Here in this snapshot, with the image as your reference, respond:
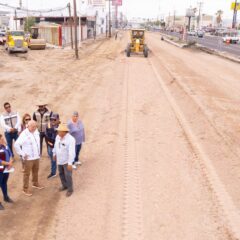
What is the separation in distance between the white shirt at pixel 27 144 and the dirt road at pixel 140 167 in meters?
1.03

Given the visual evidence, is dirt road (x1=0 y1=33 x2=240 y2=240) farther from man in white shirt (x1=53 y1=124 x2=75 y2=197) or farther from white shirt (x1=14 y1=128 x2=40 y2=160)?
white shirt (x1=14 y1=128 x2=40 y2=160)

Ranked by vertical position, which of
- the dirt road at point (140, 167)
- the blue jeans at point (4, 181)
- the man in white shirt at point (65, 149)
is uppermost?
the man in white shirt at point (65, 149)

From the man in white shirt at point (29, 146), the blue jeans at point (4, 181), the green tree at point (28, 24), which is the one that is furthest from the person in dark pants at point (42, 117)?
the green tree at point (28, 24)

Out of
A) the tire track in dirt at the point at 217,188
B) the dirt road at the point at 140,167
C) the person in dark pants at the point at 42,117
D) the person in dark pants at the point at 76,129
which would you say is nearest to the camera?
the dirt road at the point at 140,167

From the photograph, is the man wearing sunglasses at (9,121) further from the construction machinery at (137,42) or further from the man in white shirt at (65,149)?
the construction machinery at (137,42)

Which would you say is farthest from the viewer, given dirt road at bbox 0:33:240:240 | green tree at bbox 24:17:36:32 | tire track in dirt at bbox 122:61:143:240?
green tree at bbox 24:17:36:32

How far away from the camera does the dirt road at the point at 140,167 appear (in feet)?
22.7

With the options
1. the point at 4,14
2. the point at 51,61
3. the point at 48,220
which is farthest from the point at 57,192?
the point at 4,14

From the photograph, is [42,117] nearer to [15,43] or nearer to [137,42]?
[137,42]

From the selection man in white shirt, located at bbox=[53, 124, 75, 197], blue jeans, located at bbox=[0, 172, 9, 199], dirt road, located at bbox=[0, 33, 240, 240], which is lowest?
dirt road, located at bbox=[0, 33, 240, 240]

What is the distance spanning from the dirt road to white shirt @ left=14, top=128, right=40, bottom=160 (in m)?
1.03

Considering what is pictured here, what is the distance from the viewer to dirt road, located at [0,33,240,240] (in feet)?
22.7

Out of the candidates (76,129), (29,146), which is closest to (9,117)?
(76,129)

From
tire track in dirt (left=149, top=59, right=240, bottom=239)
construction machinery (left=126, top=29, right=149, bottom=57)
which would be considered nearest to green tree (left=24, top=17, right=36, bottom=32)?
construction machinery (left=126, top=29, right=149, bottom=57)
